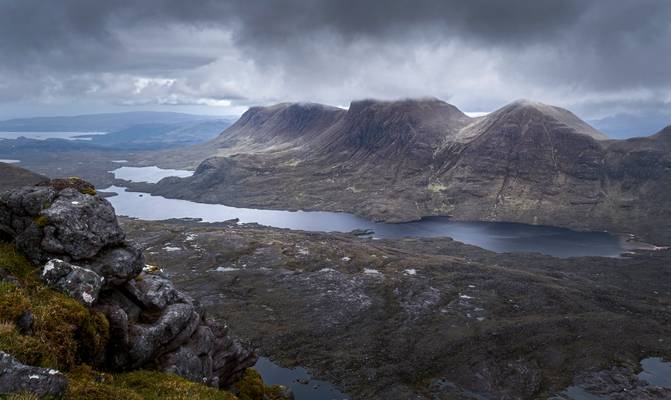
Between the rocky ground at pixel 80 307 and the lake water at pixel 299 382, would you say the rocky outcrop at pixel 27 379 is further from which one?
the lake water at pixel 299 382

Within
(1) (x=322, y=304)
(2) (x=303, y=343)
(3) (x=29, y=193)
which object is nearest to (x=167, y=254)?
(1) (x=322, y=304)

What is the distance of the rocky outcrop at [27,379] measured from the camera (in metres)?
15.7

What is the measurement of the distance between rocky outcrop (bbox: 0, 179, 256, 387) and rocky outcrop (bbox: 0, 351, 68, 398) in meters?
7.85

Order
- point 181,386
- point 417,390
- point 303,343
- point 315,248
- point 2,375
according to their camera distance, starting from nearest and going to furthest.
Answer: point 2,375
point 181,386
point 417,390
point 303,343
point 315,248

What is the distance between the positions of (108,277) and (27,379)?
14.1m

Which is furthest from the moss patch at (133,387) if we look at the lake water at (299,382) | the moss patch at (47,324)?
the lake water at (299,382)

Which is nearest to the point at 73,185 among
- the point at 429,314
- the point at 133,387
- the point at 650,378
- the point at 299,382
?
the point at 133,387

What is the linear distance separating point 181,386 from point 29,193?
18.1 metres

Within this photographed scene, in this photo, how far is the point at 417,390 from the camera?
7600 cm

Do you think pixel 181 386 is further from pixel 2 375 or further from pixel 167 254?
pixel 167 254

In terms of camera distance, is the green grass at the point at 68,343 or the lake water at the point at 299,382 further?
the lake water at the point at 299,382

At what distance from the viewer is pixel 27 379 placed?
16.0 meters

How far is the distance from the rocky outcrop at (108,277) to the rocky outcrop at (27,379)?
25.8 feet

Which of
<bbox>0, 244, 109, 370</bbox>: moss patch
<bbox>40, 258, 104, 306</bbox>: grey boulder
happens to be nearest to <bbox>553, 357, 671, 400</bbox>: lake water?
<bbox>0, 244, 109, 370</bbox>: moss patch
